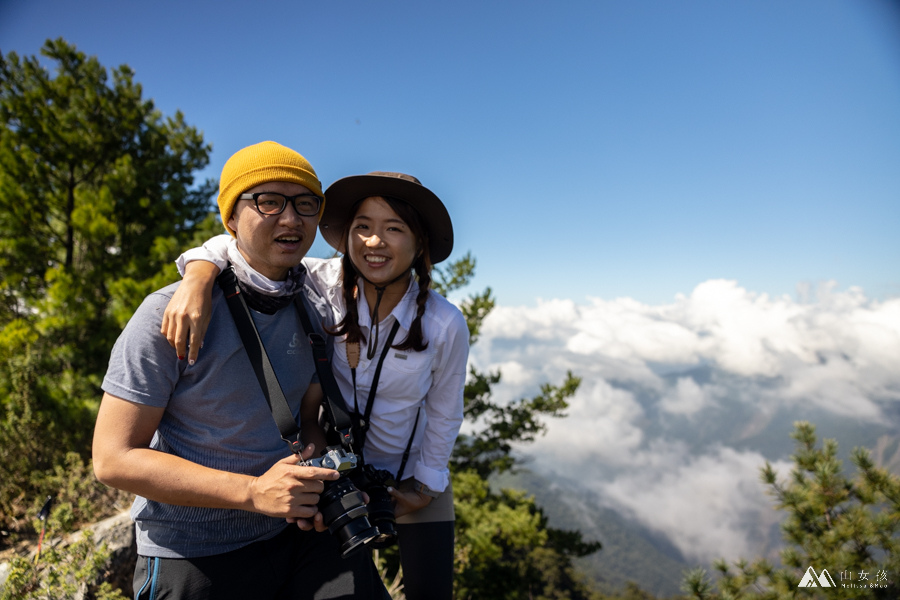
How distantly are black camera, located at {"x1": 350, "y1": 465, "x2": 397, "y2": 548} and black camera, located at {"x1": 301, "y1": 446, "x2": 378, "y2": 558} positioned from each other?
0.20 metres

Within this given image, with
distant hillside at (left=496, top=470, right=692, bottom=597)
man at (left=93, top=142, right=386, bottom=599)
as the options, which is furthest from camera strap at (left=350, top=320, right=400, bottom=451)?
distant hillside at (left=496, top=470, right=692, bottom=597)

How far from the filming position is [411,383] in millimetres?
2236

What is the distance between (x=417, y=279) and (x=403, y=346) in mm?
409

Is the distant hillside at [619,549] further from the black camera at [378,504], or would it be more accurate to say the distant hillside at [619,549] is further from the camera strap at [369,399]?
the black camera at [378,504]

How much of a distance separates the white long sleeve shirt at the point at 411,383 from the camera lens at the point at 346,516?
2.19 ft

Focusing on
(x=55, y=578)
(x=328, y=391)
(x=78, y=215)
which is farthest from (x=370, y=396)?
(x=78, y=215)

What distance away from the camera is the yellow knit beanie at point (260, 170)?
68.8 inches

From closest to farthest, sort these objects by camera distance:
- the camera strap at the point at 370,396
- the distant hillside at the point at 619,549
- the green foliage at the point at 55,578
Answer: the green foliage at the point at 55,578
the camera strap at the point at 370,396
the distant hillside at the point at 619,549

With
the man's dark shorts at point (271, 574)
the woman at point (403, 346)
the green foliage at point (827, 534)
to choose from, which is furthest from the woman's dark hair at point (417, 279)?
the green foliage at point (827, 534)

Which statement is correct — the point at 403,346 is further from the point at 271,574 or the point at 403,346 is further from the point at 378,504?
the point at 271,574

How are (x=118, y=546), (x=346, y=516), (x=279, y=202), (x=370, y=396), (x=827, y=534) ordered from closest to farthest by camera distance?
(x=346, y=516) → (x=279, y=202) → (x=370, y=396) → (x=118, y=546) → (x=827, y=534)

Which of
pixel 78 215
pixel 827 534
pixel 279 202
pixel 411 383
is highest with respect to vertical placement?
pixel 78 215

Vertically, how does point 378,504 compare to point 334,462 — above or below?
below

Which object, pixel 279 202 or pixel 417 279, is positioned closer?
pixel 279 202
